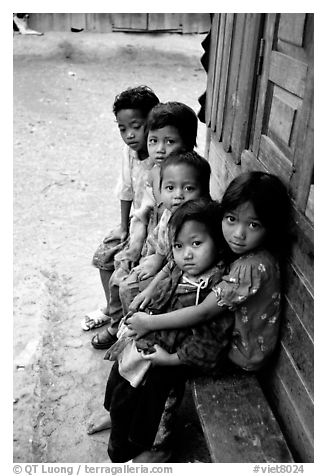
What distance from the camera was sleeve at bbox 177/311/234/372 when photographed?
201 cm

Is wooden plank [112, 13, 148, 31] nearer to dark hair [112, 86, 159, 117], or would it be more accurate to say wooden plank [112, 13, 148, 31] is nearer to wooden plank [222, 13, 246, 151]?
wooden plank [222, 13, 246, 151]

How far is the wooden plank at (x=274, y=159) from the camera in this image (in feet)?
6.26

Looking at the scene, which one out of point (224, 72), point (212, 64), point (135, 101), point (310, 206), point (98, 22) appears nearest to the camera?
point (310, 206)

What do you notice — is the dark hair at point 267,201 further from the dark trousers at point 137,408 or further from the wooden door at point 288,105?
the dark trousers at point 137,408

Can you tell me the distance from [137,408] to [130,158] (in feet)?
4.67

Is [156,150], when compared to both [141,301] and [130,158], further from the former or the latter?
[141,301]

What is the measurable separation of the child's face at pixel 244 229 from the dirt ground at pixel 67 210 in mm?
1251

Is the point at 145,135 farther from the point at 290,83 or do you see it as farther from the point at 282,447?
the point at 282,447

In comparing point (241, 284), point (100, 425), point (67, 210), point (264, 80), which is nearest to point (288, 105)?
point (264, 80)

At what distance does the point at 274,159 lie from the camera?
6.68 feet

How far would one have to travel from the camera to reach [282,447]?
6.00 feet

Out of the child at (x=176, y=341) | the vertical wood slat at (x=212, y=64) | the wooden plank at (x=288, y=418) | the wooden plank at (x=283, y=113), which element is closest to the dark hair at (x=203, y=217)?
the child at (x=176, y=341)

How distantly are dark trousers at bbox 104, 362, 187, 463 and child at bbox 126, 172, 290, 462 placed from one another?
31cm
